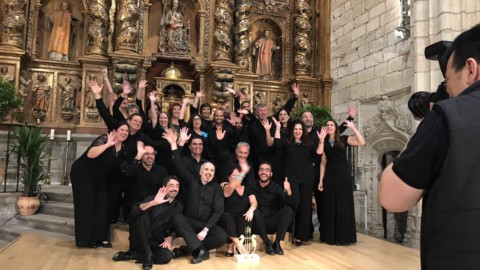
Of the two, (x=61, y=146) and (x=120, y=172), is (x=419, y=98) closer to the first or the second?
(x=120, y=172)

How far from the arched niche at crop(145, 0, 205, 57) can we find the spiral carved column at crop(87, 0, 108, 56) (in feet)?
3.81

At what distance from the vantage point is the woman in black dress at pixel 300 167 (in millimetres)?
5406

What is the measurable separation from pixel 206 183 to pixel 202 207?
290mm

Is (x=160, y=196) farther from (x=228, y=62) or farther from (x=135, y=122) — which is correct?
(x=228, y=62)

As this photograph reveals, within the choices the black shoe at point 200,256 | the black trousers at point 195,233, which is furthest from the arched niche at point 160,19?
the black shoe at point 200,256

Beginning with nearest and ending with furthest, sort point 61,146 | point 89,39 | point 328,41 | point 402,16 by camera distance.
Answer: point 402,16 < point 61,146 < point 89,39 < point 328,41

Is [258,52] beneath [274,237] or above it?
above

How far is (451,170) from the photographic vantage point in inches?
47.4

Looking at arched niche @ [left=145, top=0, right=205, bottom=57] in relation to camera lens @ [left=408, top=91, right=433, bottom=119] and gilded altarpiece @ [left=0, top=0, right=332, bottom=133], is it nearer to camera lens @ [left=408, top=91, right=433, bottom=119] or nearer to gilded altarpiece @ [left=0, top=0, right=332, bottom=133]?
gilded altarpiece @ [left=0, top=0, right=332, bottom=133]

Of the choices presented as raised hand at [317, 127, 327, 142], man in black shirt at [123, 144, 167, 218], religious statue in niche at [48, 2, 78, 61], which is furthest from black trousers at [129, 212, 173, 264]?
religious statue in niche at [48, 2, 78, 61]

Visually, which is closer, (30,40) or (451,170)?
(451,170)

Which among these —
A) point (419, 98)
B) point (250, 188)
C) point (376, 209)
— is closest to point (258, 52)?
point (376, 209)

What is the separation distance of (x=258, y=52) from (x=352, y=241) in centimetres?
715

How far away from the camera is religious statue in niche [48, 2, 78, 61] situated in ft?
32.9
